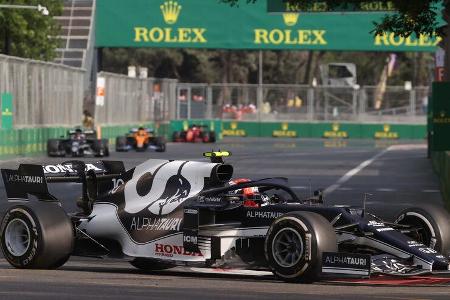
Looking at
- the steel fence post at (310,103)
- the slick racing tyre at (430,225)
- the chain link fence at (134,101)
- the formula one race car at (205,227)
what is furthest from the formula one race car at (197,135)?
the slick racing tyre at (430,225)

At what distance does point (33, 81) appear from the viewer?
1912 inches

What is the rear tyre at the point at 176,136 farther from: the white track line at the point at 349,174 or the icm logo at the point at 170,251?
the icm logo at the point at 170,251

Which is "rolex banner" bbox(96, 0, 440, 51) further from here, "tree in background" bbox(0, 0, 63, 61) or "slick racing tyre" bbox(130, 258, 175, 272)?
"slick racing tyre" bbox(130, 258, 175, 272)

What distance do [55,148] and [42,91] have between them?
5.30 m

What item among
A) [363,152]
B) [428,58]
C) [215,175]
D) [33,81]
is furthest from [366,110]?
[215,175]

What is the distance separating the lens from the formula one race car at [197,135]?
66.0m

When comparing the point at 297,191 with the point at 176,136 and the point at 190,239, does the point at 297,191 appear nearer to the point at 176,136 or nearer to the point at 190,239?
the point at 190,239

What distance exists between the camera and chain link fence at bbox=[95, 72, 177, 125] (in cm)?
6247

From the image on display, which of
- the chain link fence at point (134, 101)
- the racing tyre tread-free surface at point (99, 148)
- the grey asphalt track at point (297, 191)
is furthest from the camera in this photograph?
the chain link fence at point (134, 101)

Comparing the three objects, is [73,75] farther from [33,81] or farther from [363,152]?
[363,152]

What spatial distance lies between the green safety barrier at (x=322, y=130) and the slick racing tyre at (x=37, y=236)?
6538cm

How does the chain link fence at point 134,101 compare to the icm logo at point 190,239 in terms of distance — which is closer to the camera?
the icm logo at point 190,239

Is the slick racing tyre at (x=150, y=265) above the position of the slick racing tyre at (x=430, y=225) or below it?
below

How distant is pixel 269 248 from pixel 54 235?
2242 millimetres
